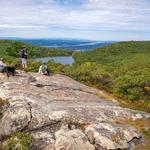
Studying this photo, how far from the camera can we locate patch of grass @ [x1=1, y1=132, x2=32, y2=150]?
15883mm

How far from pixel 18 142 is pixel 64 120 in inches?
112

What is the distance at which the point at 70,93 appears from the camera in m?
22.6

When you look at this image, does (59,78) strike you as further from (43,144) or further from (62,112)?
(43,144)

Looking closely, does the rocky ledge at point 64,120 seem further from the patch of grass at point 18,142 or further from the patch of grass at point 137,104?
the patch of grass at point 137,104

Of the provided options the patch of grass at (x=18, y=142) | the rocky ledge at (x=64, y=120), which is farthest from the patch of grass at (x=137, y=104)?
the patch of grass at (x=18, y=142)

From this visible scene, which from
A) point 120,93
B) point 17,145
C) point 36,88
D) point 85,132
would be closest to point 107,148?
point 85,132

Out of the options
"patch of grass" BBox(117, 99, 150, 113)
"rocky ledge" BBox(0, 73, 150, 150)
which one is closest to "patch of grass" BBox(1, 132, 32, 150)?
"rocky ledge" BBox(0, 73, 150, 150)

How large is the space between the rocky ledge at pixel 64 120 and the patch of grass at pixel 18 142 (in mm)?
368

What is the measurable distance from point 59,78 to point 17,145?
1105 centimetres

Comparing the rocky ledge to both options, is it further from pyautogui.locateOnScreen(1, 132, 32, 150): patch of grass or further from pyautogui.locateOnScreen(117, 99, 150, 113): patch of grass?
pyautogui.locateOnScreen(117, 99, 150, 113): patch of grass

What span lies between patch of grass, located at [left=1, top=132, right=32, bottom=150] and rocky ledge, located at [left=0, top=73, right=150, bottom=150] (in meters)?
0.37

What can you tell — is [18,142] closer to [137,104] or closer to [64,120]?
[64,120]

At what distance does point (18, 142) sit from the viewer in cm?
1598

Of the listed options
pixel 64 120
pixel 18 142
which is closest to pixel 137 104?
pixel 64 120
